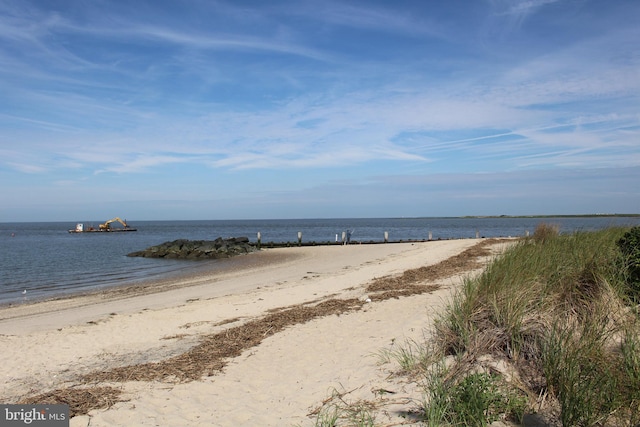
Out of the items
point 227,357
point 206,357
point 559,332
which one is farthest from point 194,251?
point 559,332

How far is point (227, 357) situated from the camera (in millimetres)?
Result: 7285

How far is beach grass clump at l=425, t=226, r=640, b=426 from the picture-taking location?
3.90 metres

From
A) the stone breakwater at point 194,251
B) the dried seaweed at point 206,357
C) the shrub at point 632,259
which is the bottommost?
the stone breakwater at point 194,251

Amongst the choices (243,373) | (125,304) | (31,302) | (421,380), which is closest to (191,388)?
(243,373)

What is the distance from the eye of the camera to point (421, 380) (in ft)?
16.9

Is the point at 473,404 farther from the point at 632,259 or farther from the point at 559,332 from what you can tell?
the point at 632,259

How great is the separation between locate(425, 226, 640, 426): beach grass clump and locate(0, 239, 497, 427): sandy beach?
1021 millimetres

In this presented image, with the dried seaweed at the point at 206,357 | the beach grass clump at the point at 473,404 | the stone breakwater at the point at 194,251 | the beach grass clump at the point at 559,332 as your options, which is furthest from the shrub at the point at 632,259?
the stone breakwater at the point at 194,251

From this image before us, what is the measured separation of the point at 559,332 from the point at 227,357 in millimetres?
4821

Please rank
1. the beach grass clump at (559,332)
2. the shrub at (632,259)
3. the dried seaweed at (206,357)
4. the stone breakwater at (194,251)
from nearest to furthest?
the beach grass clump at (559,332), the dried seaweed at (206,357), the shrub at (632,259), the stone breakwater at (194,251)

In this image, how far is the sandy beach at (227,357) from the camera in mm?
5156

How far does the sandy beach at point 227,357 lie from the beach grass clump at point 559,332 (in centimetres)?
102

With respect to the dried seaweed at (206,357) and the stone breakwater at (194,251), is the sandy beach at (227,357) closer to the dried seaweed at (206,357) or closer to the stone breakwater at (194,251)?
the dried seaweed at (206,357)

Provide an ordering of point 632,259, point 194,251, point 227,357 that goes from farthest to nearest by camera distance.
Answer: point 194,251 < point 227,357 < point 632,259
